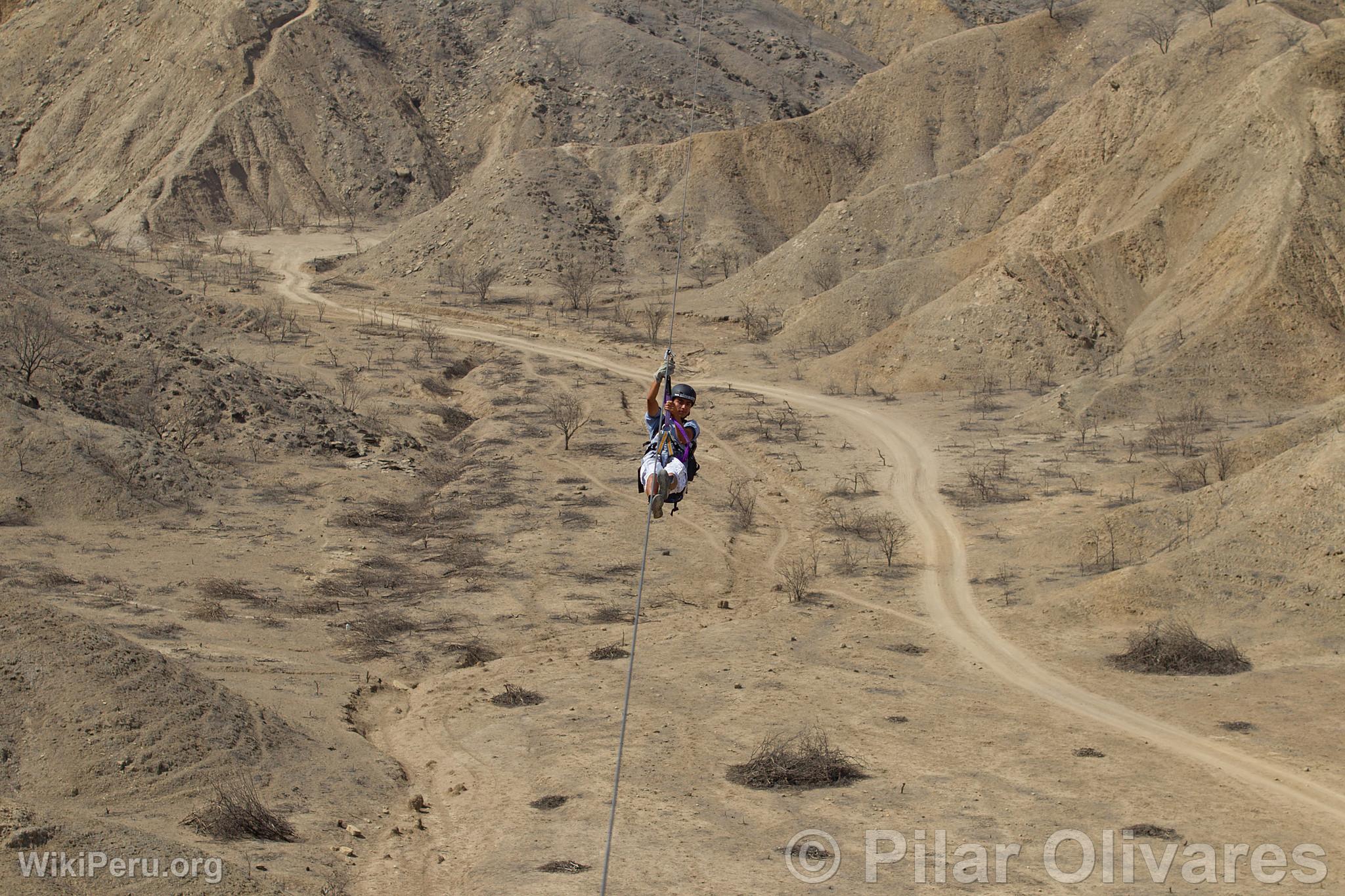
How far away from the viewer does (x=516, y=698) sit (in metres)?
18.2

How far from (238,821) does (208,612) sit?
327 inches

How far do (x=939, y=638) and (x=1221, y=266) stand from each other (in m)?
20.3

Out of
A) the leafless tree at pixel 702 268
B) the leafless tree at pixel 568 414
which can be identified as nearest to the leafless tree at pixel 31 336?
the leafless tree at pixel 568 414

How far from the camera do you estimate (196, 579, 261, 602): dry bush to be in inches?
854

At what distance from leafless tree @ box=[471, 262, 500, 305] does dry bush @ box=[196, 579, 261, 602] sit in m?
30.5

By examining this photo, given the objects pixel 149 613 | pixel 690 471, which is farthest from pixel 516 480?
pixel 690 471

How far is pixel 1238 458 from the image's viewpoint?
26594 mm

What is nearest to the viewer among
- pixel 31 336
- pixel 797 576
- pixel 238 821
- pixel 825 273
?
pixel 238 821

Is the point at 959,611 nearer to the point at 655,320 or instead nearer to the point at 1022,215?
the point at 1022,215

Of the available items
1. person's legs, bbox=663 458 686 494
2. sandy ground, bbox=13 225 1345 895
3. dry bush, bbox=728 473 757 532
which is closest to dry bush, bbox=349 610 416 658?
sandy ground, bbox=13 225 1345 895

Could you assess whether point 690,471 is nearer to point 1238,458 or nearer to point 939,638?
point 939,638

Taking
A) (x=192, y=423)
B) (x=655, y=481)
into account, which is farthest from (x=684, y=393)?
(x=192, y=423)

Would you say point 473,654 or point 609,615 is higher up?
point 609,615

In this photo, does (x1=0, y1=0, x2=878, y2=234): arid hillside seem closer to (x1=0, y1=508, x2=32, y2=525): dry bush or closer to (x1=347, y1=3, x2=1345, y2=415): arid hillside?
(x1=347, y1=3, x2=1345, y2=415): arid hillside
